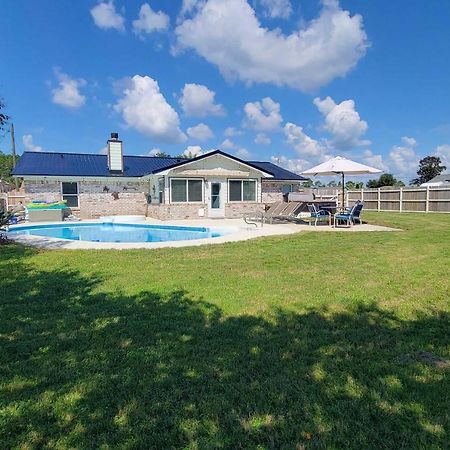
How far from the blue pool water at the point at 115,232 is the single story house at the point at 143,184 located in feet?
9.15

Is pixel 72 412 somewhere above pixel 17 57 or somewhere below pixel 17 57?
below

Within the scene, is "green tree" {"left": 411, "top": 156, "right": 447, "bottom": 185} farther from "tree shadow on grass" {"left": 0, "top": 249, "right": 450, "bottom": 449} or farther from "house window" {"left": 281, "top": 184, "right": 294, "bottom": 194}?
"tree shadow on grass" {"left": 0, "top": 249, "right": 450, "bottom": 449}

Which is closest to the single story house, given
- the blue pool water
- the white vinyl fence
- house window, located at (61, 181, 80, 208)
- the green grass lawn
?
house window, located at (61, 181, 80, 208)

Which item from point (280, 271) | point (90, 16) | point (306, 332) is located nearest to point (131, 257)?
point (280, 271)

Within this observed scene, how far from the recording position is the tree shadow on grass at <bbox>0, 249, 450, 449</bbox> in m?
2.36

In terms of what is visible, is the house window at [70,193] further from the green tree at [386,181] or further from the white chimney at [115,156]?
the green tree at [386,181]

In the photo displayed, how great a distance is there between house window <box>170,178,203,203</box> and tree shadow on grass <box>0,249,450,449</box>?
16.9 meters

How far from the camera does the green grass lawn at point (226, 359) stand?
239cm

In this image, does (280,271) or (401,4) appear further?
(401,4)

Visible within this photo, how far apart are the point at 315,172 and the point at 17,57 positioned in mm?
18013

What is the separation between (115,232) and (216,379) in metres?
16.0

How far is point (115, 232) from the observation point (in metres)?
17.9

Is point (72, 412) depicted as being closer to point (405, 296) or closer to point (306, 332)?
point (306, 332)

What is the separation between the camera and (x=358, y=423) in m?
2.44
